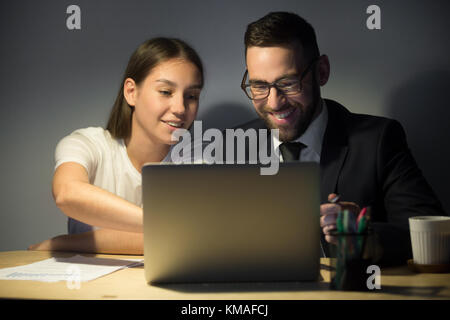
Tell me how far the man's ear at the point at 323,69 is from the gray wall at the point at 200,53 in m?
0.04

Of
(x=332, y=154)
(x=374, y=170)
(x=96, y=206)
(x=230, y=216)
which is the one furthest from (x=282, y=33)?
(x=230, y=216)

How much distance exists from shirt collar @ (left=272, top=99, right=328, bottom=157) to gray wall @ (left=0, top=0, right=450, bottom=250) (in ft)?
0.49

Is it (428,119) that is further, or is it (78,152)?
(428,119)

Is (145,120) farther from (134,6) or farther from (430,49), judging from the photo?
(430,49)

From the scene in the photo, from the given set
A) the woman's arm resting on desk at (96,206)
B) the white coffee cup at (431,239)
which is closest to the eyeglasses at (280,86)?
the woman's arm resting on desk at (96,206)

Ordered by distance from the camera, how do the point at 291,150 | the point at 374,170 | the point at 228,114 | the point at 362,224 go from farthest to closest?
the point at 228,114 < the point at 291,150 < the point at 374,170 < the point at 362,224

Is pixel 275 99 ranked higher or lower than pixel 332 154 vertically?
higher

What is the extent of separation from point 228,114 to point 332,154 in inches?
22.2

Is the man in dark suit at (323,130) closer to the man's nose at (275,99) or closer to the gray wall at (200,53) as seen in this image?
the man's nose at (275,99)

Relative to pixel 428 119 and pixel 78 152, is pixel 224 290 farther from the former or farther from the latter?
pixel 428 119

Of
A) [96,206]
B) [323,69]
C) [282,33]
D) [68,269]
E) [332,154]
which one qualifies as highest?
[282,33]

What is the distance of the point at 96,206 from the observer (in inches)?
55.2
